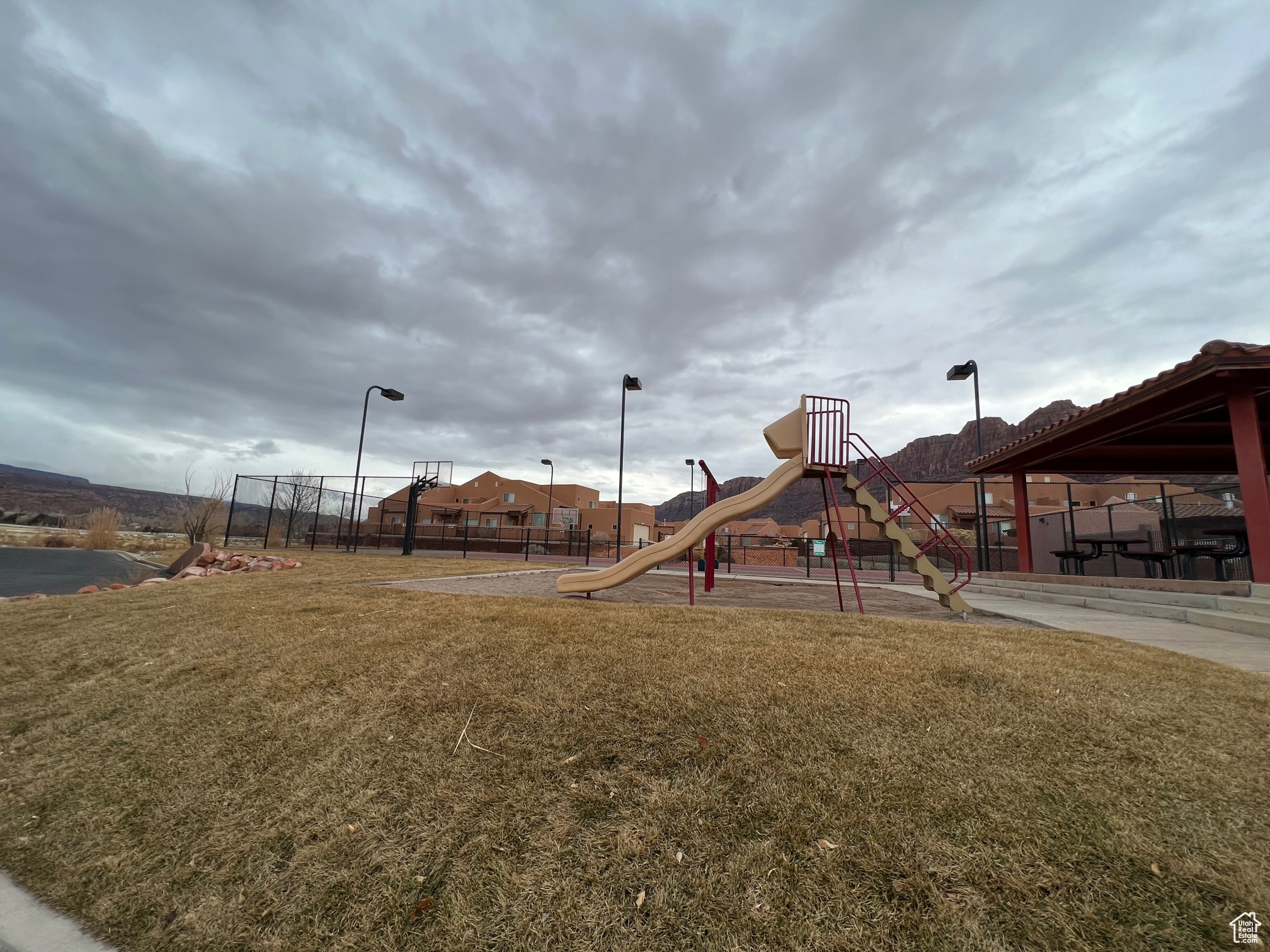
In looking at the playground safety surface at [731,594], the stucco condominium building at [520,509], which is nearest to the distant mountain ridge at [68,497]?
the stucco condominium building at [520,509]

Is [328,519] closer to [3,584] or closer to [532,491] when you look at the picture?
[3,584]

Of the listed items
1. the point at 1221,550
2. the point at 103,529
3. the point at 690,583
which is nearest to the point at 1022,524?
the point at 1221,550

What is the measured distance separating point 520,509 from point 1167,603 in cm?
4724

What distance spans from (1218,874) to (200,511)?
86.3 feet

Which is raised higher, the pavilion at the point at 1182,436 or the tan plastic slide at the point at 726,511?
the pavilion at the point at 1182,436

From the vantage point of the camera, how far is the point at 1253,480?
6.71 metres

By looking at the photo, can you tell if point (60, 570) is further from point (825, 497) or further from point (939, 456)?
point (939, 456)

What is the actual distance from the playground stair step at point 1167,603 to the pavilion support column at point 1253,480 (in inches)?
14.7

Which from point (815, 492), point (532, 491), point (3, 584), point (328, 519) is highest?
point (815, 492)

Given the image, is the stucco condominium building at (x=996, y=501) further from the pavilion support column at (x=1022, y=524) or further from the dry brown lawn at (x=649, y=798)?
the dry brown lawn at (x=649, y=798)

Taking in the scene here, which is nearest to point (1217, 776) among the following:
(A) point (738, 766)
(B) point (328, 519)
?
(A) point (738, 766)

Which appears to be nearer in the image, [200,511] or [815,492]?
[200,511]

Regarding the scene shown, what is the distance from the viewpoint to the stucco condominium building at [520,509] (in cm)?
5009

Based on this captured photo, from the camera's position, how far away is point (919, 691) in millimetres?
3549
